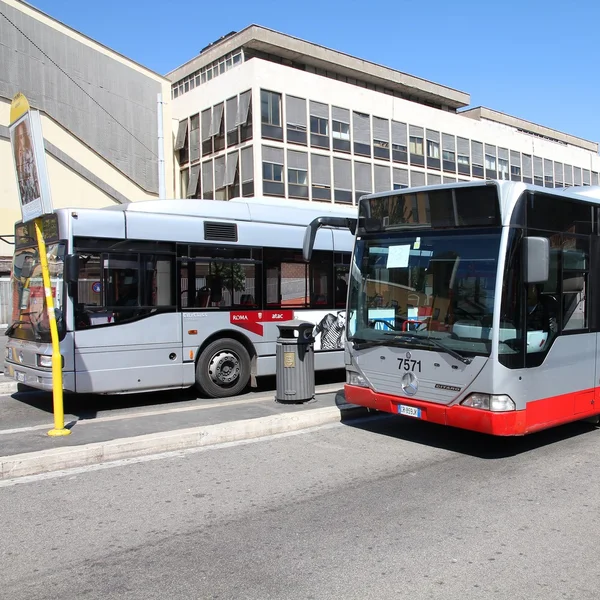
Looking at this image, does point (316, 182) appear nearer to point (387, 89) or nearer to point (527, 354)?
point (387, 89)

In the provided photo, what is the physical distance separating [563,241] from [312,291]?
213 inches

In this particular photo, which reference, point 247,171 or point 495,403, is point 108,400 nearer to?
point 495,403

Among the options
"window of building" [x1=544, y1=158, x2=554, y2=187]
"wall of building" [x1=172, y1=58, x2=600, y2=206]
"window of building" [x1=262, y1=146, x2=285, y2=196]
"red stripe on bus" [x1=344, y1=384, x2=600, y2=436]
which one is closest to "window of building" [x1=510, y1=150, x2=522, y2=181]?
"wall of building" [x1=172, y1=58, x2=600, y2=206]

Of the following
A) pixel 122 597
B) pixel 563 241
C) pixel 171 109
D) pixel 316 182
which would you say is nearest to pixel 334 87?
pixel 316 182

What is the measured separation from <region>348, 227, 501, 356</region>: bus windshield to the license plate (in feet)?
2.31

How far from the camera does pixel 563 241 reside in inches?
280

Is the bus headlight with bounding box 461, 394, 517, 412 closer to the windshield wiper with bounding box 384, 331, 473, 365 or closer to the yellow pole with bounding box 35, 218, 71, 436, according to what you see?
the windshield wiper with bounding box 384, 331, 473, 365

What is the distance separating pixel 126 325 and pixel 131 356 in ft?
1.52

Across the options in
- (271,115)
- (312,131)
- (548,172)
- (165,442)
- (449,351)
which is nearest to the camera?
(449,351)

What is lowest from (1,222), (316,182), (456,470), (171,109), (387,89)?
(456,470)

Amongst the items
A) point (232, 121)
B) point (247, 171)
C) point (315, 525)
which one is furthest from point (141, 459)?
point (232, 121)

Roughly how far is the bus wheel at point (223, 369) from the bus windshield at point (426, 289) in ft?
10.9

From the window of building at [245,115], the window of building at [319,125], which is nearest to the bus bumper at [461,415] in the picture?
the window of building at [245,115]

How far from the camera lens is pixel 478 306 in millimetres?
6582
